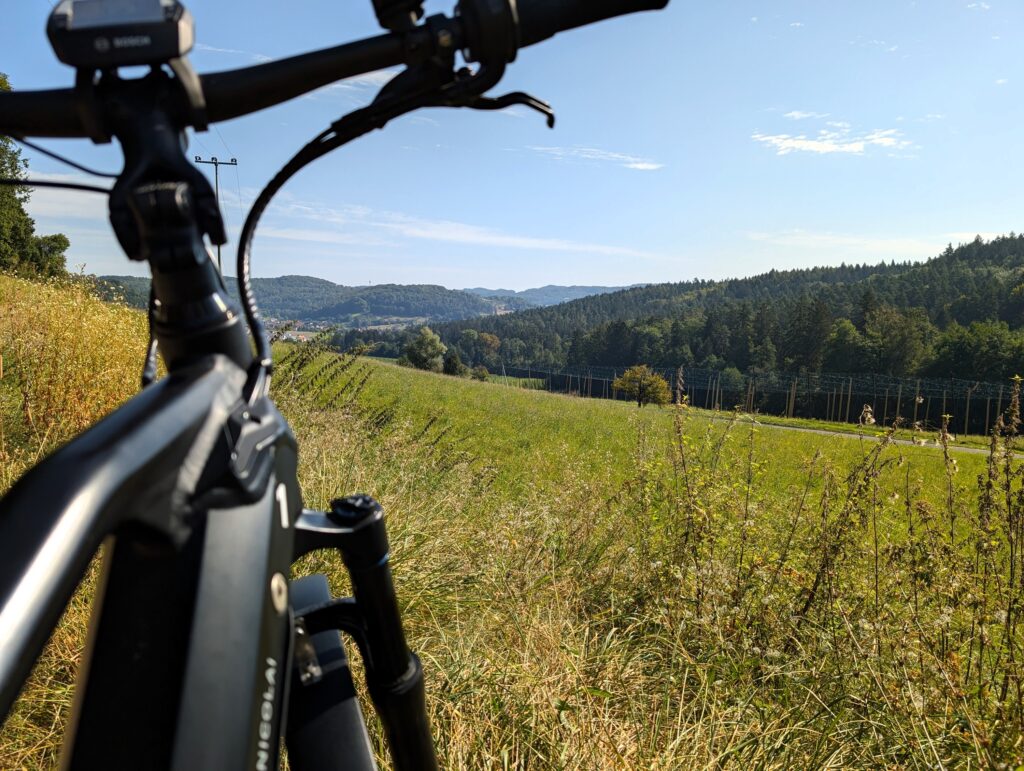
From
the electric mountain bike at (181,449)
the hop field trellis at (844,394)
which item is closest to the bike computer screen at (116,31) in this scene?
the electric mountain bike at (181,449)

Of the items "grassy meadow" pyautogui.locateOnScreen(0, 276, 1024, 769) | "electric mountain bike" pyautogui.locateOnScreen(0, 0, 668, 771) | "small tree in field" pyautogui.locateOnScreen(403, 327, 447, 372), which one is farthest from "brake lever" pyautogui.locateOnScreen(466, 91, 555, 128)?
"small tree in field" pyautogui.locateOnScreen(403, 327, 447, 372)

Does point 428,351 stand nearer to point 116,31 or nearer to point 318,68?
point 318,68

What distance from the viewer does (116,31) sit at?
2.29ft

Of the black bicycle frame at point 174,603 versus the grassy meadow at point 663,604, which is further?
the grassy meadow at point 663,604

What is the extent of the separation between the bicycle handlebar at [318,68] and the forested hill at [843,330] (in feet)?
258

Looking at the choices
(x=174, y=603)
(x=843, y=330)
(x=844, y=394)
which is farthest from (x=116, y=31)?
(x=843, y=330)

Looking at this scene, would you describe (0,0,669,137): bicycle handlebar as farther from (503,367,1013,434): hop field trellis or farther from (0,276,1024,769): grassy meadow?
(503,367,1013,434): hop field trellis

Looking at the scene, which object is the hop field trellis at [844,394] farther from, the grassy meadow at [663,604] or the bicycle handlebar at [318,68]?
the bicycle handlebar at [318,68]

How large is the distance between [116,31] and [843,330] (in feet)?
324

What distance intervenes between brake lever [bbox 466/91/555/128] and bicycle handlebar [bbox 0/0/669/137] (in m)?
0.08

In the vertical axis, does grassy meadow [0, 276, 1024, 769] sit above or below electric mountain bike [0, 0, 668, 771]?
below

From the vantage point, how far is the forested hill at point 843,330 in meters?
77.8

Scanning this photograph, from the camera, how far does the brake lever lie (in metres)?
0.91

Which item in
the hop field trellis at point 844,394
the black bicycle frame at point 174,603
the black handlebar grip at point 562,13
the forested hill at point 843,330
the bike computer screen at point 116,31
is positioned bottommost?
the hop field trellis at point 844,394
